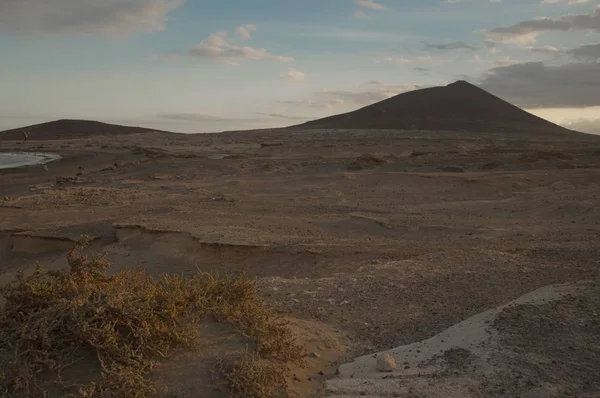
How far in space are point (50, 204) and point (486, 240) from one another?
9511 millimetres

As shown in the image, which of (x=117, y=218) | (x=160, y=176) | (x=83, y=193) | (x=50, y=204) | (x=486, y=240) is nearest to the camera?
(x=486, y=240)

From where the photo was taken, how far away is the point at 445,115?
72.3 m

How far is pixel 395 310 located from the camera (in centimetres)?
601

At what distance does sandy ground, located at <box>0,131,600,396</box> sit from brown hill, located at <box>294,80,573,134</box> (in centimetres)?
5129

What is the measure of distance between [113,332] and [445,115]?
72.2 meters

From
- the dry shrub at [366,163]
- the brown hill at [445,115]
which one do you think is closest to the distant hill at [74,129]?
the brown hill at [445,115]

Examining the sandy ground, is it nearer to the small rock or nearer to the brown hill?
the small rock

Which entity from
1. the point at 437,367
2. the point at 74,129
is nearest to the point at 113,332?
the point at 437,367

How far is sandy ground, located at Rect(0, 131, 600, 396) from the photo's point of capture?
5.62 metres

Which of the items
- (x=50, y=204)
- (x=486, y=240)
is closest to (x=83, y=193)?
(x=50, y=204)

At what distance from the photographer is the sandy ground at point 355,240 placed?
→ 5617 millimetres

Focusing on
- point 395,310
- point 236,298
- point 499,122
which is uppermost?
point 499,122

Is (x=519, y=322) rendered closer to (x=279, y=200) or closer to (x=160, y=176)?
(x=279, y=200)

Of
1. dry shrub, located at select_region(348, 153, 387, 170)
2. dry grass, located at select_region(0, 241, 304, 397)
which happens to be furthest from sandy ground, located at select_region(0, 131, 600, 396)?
dry shrub, located at select_region(348, 153, 387, 170)
